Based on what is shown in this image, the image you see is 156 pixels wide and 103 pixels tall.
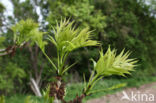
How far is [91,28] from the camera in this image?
3.79m

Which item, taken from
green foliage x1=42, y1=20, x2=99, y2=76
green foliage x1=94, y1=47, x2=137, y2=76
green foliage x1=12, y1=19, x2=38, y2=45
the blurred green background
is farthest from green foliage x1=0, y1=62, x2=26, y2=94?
green foliage x1=94, y1=47, x2=137, y2=76

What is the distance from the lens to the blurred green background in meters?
1.99

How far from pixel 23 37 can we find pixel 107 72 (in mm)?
874

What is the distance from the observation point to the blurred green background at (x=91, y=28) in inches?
78.2

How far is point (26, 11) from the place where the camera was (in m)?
6.97

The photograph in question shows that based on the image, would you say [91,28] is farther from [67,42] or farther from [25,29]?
[67,42]

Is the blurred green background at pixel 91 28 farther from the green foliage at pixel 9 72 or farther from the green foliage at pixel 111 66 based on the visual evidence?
the green foliage at pixel 111 66

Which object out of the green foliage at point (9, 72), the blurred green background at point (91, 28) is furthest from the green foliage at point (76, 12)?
the green foliage at point (9, 72)

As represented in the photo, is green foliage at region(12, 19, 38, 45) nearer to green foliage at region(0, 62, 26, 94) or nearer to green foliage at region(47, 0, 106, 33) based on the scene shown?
green foliage at region(47, 0, 106, 33)

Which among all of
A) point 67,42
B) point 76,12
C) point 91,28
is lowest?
point 91,28


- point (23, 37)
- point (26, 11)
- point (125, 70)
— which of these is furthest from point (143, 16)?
point (26, 11)

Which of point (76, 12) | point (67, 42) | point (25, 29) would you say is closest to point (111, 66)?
point (67, 42)

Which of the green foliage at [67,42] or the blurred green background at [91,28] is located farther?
the blurred green background at [91,28]

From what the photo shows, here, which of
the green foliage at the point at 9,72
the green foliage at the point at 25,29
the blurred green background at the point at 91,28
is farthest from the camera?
the green foliage at the point at 9,72
